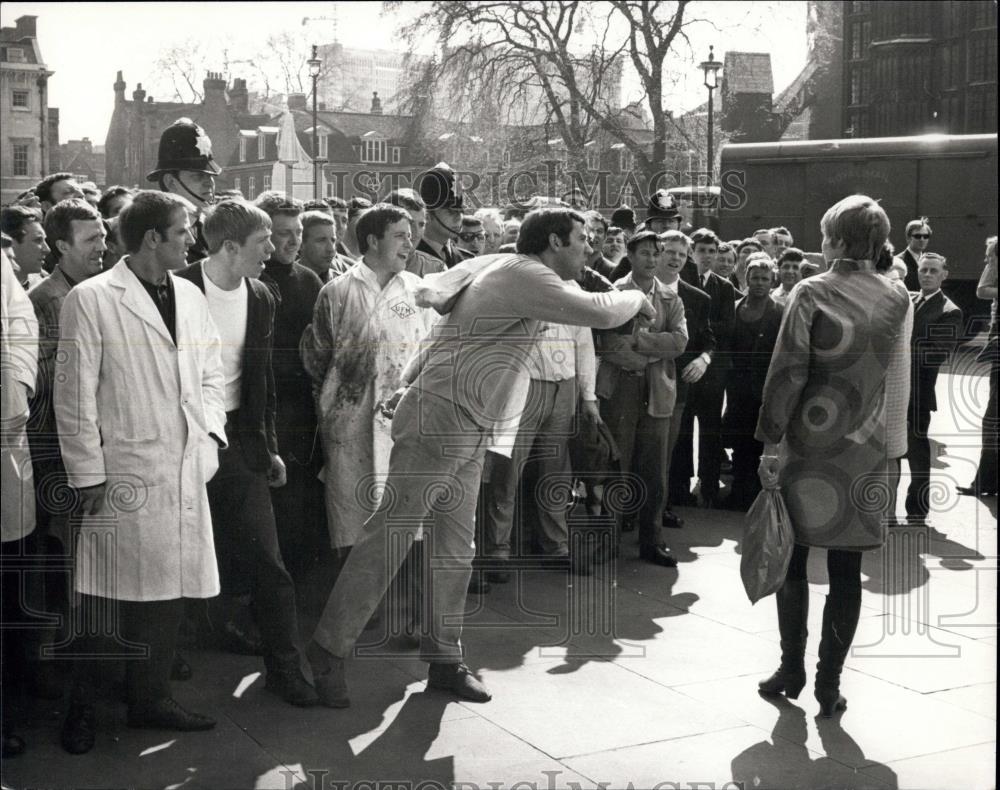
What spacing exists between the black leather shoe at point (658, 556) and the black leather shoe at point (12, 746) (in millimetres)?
3968

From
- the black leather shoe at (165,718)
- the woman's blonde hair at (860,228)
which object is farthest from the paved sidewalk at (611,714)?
the woman's blonde hair at (860,228)

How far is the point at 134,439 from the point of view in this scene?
436 centimetres

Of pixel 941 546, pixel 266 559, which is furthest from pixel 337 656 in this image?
pixel 941 546

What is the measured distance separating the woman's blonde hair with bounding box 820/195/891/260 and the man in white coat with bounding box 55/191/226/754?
8.06 feet

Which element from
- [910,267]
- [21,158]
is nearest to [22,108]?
[21,158]

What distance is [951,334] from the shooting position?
9297 millimetres

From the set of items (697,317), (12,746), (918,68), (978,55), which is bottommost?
(12,746)

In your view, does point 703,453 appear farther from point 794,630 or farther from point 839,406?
point 839,406

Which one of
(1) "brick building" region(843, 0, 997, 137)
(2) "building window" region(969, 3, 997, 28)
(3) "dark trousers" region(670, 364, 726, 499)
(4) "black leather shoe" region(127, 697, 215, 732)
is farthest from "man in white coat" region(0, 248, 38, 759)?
(2) "building window" region(969, 3, 997, 28)

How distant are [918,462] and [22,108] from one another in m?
6.44

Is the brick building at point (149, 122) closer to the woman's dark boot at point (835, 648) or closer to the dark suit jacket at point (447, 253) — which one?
the dark suit jacket at point (447, 253)

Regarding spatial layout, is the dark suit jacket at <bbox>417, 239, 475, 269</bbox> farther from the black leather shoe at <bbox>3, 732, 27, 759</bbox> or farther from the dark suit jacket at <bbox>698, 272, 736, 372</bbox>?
the black leather shoe at <bbox>3, 732, 27, 759</bbox>

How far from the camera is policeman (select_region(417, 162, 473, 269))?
7.04 m

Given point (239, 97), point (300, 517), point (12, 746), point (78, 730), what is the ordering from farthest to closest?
point (239, 97), point (300, 517), point (78, 730), point (12, 746)
